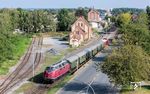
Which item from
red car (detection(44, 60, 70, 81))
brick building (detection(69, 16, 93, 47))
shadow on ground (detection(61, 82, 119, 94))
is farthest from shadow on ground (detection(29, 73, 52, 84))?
brick building (detection(69, 16, 93, 47))

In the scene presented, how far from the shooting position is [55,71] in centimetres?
5422

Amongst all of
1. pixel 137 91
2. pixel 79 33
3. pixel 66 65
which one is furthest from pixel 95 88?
pixel 79 33

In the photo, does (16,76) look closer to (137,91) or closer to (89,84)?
(89,84)

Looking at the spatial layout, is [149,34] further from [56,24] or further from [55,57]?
[56,24]

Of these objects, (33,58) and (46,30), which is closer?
(33,58)

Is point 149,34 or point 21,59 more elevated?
point 149,34

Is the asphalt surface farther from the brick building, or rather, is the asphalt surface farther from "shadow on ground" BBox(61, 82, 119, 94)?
the brick building

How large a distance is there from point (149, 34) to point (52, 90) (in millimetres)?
31517

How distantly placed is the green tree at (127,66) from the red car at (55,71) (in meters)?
8.19

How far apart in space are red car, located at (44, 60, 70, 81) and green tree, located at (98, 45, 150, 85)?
26.9 feet

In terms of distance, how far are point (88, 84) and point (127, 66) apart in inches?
338

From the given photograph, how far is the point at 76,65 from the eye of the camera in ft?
213

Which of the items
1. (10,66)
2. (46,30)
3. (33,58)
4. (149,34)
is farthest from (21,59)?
(46,30)

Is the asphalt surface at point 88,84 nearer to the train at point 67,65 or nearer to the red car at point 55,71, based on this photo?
the train at point 67,65
